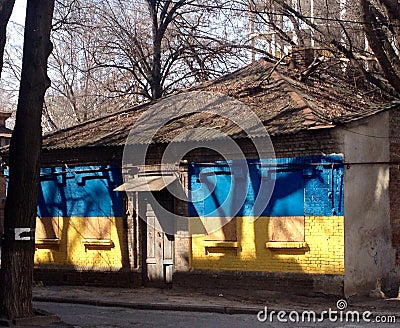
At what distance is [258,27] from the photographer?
22.5m

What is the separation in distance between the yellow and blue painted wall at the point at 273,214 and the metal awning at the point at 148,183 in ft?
1.89

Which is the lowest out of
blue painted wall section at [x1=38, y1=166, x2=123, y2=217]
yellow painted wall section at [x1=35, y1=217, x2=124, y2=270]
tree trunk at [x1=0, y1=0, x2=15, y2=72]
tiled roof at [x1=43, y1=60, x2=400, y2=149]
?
yellow painted wall section at [x1=35, y1=217, x2=124, y2=270]

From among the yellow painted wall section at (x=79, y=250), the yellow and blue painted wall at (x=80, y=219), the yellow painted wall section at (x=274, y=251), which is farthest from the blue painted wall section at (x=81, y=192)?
the yellow painted wall section at (x=274, y=251)

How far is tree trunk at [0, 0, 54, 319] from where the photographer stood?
11.8m

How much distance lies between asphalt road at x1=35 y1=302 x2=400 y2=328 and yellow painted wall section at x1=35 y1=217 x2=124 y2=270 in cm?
299

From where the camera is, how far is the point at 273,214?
15.6 metres

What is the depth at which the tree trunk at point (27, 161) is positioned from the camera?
11.8 meters

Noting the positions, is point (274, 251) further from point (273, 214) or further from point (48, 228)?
point (48, 228)

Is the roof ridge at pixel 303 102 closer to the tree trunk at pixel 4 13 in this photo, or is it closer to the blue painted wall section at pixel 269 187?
the blue painted wall section at pixel 269 187

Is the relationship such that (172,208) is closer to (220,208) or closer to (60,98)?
(220,208)

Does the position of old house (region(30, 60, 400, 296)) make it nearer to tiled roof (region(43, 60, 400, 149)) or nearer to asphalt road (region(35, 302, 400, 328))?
tiled roof (region(43, 60, 400, 149))

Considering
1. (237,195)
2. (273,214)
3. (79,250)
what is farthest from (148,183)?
(273,214)

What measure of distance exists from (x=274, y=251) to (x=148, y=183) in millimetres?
3347

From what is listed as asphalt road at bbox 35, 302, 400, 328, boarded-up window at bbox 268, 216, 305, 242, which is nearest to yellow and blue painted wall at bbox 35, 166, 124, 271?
asphalt road at bbox 35, 302, 400, 328
